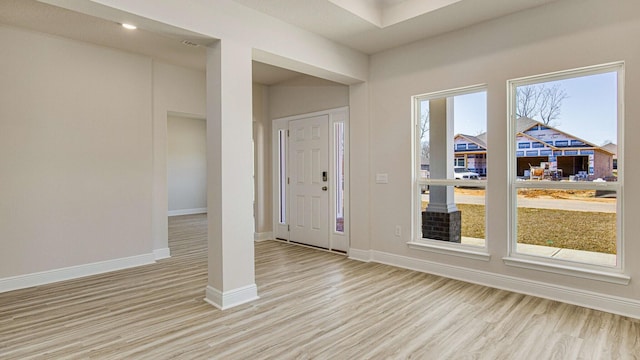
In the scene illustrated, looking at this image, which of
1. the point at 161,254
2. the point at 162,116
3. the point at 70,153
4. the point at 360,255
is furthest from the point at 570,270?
the point at 70,153

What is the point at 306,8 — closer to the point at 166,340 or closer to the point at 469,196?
the point at 469,196

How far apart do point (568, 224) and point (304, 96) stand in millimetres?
3807

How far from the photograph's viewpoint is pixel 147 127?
181 inches

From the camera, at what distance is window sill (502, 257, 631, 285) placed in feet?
9.66

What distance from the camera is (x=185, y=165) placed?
9.55m

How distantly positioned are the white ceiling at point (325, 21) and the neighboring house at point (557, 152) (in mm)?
1188

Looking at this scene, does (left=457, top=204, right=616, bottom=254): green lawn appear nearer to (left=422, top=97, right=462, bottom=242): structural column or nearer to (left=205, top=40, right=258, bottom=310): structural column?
(left=422, top=97, right=462, bottom=242): structural column

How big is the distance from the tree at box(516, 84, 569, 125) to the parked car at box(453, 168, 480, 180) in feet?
2.44

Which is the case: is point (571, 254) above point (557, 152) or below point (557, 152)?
below

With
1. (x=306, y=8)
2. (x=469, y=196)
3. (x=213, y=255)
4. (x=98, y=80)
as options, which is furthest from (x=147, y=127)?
(x=469, y=196)

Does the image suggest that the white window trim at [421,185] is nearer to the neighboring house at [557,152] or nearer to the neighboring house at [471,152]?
the neighboring house at [471,152]

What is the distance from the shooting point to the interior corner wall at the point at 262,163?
238 inches

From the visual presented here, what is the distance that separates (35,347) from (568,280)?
14.0 feet

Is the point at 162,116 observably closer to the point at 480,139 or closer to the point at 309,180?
the point at 309,180
